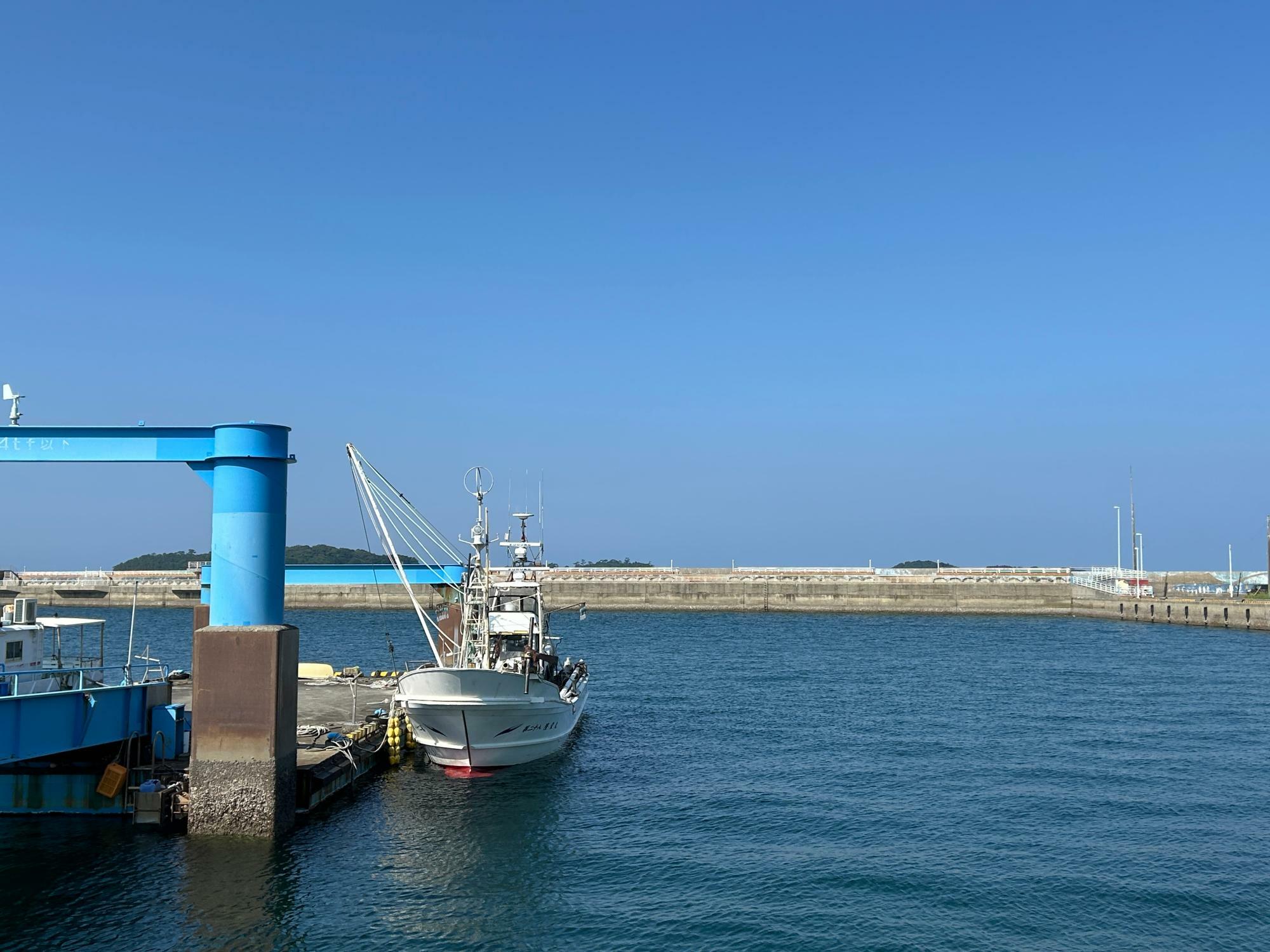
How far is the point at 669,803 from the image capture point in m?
34.6

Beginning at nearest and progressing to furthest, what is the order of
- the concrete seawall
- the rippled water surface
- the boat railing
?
1. the rippled water surface
2. the boat railing
3. the concrete seawall

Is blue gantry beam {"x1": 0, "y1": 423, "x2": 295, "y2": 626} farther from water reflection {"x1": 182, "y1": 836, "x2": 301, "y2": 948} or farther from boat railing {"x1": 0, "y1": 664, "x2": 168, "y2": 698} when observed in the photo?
water reflection {"x1": 182, "y1": 836, "x2": 301, "y2": 948}

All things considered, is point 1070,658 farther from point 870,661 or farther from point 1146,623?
point 1146,623

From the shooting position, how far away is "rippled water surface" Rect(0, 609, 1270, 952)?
23.4 m

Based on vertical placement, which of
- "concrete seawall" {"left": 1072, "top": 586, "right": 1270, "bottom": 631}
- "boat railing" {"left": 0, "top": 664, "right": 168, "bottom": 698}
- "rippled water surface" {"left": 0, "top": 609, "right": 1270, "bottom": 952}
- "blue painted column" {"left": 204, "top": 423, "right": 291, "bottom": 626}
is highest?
"blue painted column" {"left": 204, "top": 423, "right": 291, "bottom": 626}

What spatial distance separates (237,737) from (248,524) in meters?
5.93

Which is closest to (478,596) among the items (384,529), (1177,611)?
(384,529)

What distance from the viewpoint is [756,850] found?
29.5 m

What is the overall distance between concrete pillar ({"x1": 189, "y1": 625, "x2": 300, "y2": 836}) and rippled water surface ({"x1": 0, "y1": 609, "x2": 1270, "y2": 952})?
71 cm

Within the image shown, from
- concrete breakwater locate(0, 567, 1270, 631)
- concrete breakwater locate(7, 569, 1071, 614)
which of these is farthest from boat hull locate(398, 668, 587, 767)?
concrete breakwater locate(7, 569, 1071, 614)

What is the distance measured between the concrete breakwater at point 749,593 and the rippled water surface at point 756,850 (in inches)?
3332

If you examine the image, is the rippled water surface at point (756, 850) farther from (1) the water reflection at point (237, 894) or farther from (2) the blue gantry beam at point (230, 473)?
(2) the blue gantry beam at point (230, 473)

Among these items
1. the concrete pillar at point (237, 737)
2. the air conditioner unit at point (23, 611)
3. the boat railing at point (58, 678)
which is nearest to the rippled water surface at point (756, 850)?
the concrete pillar at point (237, 737)

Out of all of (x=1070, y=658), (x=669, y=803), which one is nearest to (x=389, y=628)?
(x=1070, y=658)
